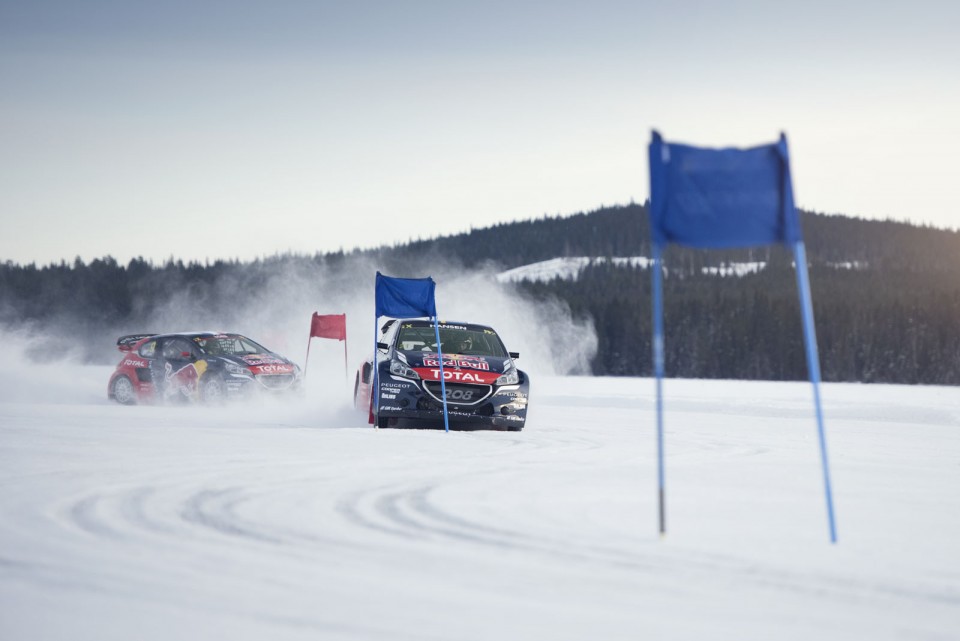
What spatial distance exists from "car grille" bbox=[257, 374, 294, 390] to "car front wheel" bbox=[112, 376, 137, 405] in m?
2.80

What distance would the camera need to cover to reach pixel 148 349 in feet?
55.7

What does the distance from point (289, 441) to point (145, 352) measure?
25.2ft

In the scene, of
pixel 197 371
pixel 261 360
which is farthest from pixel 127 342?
pixel 261 360

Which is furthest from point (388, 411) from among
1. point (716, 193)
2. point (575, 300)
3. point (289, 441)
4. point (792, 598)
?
point (575, 300)

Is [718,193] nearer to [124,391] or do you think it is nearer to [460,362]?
[460,362]

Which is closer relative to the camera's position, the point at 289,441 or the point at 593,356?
the point at 289,441

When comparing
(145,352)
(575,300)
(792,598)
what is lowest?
(792,598)

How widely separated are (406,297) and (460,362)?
4.06 feet

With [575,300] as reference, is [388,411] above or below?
below

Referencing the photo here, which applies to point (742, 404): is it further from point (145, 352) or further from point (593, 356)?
point (593, 356)

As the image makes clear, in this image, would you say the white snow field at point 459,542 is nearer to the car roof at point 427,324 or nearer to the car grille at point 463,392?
the car grille at point 463,392

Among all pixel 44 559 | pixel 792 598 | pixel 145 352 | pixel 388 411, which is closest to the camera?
pixel 792 598

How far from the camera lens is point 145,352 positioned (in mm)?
16969

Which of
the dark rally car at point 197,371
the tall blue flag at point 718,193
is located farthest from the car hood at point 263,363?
the tall blue flag at point 718,193
